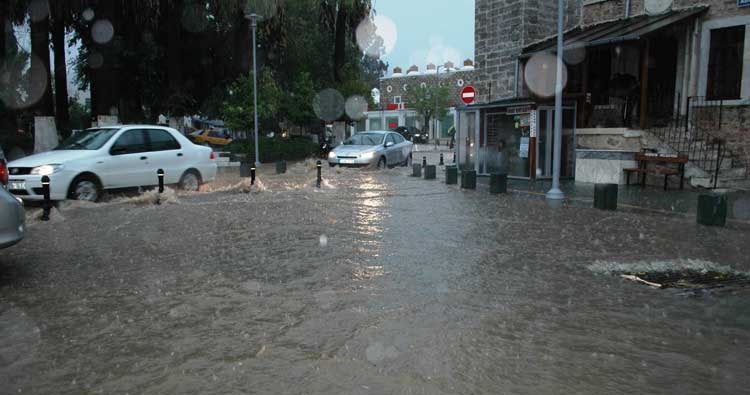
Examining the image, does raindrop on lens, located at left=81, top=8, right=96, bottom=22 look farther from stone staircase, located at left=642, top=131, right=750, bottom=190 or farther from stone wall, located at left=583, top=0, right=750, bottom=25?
stone staircase, located at left=642, top=131, right=750, bottom=190

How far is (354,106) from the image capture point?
3244cm

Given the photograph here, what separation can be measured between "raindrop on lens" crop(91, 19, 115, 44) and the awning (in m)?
16.0

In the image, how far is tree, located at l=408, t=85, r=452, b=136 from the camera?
61281 mm

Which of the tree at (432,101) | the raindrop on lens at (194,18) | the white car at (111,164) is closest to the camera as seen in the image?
the white car at (111,164)

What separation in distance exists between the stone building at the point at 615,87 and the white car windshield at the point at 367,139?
3.17 metres

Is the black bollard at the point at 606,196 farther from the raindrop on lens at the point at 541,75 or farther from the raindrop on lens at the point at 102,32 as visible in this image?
the raindrop on lens at the point at 102,32

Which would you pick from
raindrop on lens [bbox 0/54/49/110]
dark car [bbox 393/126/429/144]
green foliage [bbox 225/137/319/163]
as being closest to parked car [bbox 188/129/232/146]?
raindrop on lens [bbox 0/54/49/110]

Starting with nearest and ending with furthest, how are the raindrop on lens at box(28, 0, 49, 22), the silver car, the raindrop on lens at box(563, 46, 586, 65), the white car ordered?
1. the white car
2. the raindrop on lens at box(28, 0, 49, 22)
3. the raindrop on lens at box(563, 46, 586, 65)
4. the silver car

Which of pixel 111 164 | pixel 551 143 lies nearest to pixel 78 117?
pixel 111 164

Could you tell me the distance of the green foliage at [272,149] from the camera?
28.0 metres

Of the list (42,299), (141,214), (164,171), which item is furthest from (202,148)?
(42,299)

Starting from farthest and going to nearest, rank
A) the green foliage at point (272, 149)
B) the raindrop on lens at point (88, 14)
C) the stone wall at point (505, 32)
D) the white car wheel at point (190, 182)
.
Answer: the green foliage at point (272, 149)
the stone wall at point (505, 32)
the raindrop on lens at point (88, 14)
the white car wheel at point (190, 182)

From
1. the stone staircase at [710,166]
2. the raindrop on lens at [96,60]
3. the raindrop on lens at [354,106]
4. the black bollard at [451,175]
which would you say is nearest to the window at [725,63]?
the stone staircase at [710,166]

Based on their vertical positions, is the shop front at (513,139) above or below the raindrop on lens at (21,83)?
below
